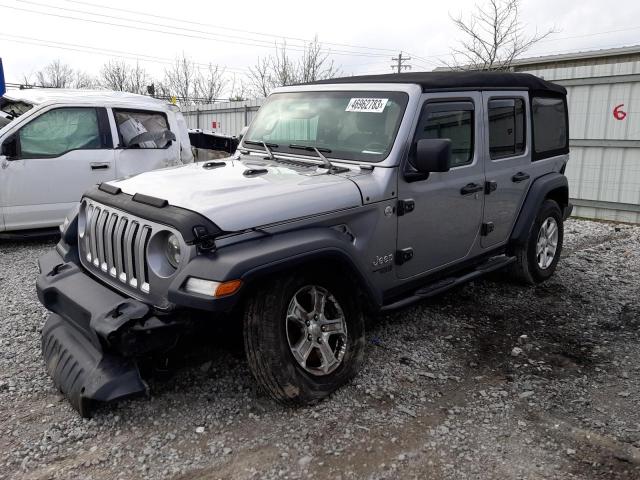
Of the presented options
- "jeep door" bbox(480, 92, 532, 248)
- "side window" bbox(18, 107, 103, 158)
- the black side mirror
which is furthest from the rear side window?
the black side mirror

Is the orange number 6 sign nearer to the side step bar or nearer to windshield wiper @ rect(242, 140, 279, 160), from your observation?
the side step bar

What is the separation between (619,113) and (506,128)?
634 centimetres

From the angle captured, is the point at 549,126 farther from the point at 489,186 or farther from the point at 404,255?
the point at 404,255

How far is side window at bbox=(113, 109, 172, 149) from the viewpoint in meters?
7.24

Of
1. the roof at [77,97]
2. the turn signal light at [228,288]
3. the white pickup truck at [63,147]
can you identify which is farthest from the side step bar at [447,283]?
the roof at [77,97]

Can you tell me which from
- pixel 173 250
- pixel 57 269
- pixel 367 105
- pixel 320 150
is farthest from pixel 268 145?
pixel 57 269

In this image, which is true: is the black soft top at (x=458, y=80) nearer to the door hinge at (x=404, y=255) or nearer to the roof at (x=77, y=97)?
the door hinge at (x=404, y=255)

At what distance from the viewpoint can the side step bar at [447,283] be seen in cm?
385

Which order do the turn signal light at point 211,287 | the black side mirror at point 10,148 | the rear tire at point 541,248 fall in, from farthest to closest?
the black side mirror at point 10,148
the rear tire at point 541,248
the turn signal light at point 211,287

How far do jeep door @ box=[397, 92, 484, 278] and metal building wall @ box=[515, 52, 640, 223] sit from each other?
265 inches

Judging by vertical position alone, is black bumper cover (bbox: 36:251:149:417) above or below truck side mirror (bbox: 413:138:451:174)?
below

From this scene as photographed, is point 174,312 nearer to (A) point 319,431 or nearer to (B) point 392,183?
(A) point 319,431

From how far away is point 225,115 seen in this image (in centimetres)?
1764

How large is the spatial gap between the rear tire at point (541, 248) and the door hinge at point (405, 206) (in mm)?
1816
